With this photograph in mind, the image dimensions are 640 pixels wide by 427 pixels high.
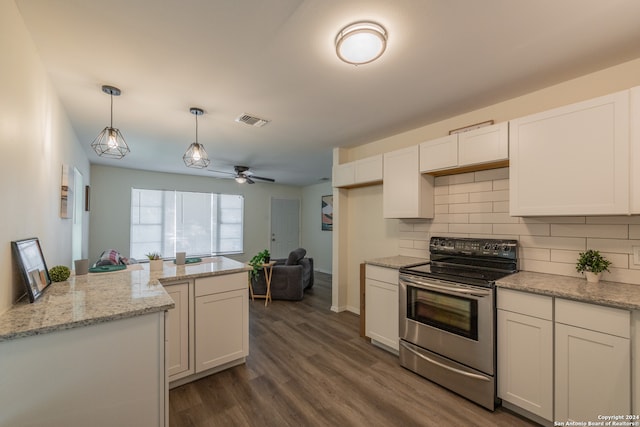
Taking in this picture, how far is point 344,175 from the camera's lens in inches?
145

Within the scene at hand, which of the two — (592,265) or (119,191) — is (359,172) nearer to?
(592,265)

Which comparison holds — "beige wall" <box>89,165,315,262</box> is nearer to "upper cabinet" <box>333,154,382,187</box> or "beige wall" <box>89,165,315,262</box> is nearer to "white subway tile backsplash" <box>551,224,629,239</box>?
"upper cabinet" <box>333,154,382,187</box>

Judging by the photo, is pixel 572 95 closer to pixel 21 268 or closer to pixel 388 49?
pixel 388 49

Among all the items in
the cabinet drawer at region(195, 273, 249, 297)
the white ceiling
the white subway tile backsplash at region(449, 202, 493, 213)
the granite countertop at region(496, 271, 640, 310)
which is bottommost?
the cabinet drawer at region(195, 273, 249, 297)

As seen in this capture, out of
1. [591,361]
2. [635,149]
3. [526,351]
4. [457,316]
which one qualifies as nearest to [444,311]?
[457,316]

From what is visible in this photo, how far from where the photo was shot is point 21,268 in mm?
1408

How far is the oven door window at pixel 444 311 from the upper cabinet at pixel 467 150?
1160 millimetres

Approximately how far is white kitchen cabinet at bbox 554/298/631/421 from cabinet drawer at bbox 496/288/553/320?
5 cm

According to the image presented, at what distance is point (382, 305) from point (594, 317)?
1.59 meters

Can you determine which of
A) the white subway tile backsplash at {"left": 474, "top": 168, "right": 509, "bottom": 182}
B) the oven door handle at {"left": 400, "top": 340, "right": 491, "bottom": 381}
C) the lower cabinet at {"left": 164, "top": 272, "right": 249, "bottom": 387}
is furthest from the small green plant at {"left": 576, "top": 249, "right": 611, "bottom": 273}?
the lower cabinet at {"left": 164, "top": 272, "right": 249, "bottom": 387}

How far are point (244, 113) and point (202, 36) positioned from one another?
1.13m

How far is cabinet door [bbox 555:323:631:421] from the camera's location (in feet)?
4.81

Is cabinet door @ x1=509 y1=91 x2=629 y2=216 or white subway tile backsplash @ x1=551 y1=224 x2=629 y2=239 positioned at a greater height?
cabinet door @ x1=509 y1=91 x2=629 y2=216

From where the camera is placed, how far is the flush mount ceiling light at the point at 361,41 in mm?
1482
